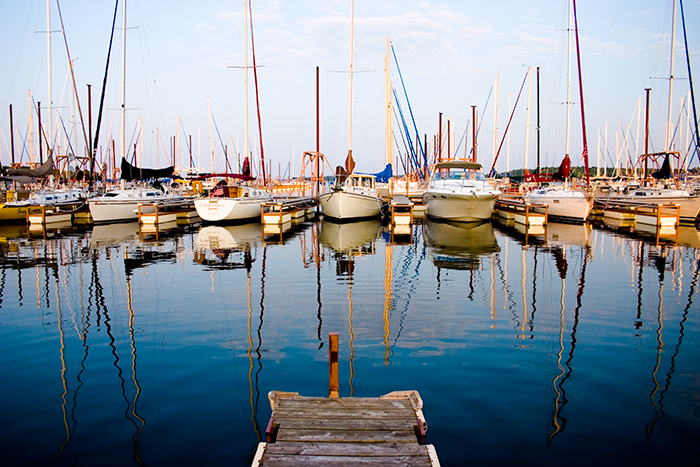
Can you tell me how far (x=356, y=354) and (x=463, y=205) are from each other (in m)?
20.9

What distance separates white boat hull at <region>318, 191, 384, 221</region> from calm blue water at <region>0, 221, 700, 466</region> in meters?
13.7

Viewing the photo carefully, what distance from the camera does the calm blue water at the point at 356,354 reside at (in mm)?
4758

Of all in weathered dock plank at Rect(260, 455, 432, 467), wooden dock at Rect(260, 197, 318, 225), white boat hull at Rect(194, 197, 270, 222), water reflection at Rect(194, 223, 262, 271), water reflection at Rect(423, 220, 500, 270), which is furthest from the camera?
white boat hull at Rect(194, 197, 270, 222)

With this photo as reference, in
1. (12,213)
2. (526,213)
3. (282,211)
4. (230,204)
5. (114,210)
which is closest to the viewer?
(526,213)

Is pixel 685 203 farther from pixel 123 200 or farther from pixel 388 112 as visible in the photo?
pixel 123 200

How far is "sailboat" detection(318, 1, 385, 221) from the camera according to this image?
28203mm

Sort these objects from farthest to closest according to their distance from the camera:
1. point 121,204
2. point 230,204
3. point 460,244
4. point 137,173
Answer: point 137,173 → point 121,204 → point 230,204 → point 460,244

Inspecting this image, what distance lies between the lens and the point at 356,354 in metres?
6.90

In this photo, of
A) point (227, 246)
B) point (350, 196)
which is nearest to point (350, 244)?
point (227, 246)

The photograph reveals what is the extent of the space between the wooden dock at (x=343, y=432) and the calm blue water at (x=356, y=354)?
45 centimetres

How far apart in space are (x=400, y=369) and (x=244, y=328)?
10.1ft

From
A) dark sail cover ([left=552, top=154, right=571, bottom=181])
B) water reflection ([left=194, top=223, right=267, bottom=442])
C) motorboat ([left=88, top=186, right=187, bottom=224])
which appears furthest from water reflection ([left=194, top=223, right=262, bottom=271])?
dark sail cover ([left=552, top=154, right=571, bottom=181])

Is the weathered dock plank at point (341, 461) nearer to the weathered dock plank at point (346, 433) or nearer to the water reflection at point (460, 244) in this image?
the weathered dock plank at point (346, 433)

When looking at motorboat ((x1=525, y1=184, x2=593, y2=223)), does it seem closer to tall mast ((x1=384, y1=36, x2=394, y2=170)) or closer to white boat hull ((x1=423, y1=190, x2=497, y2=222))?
white boat hull ((x1=423, y1=190, x2=497, y2=222))
